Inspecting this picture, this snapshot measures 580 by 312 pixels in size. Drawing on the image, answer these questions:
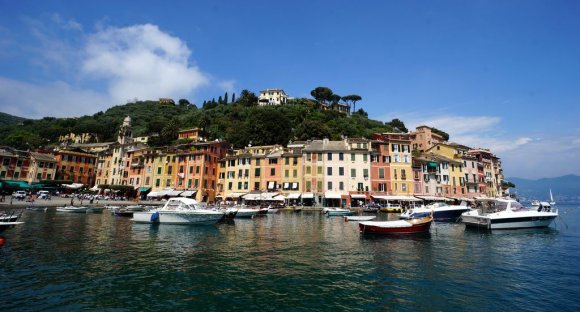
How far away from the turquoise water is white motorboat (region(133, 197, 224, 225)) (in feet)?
18.2

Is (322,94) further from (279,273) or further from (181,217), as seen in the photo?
(279,273)

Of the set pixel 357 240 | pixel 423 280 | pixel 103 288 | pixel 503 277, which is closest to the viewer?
pixel 103 288

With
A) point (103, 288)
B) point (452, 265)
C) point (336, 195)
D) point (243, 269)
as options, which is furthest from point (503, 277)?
point (336, 195)

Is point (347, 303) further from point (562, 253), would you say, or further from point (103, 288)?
point (562, 253)

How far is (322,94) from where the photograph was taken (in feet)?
421

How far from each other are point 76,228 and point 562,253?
122ft

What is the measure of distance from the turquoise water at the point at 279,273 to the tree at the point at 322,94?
110 m

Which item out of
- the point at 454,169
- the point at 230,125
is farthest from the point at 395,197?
the point at 230,125

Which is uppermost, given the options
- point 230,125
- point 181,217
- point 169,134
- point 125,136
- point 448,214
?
point 230,125

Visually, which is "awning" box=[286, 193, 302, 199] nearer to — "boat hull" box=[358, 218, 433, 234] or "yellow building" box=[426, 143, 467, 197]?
"boat hull" box=[358, 218, 433, 234]

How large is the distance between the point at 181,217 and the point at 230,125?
229 feet

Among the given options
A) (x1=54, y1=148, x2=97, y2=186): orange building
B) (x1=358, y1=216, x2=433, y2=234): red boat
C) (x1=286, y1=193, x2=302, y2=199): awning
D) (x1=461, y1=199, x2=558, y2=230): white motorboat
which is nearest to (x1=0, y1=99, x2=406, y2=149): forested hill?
(x1=54, y1=148, x2=97, y2=186): orange building

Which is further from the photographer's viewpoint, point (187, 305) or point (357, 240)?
point (357, 240)

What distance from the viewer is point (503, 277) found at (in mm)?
14086
